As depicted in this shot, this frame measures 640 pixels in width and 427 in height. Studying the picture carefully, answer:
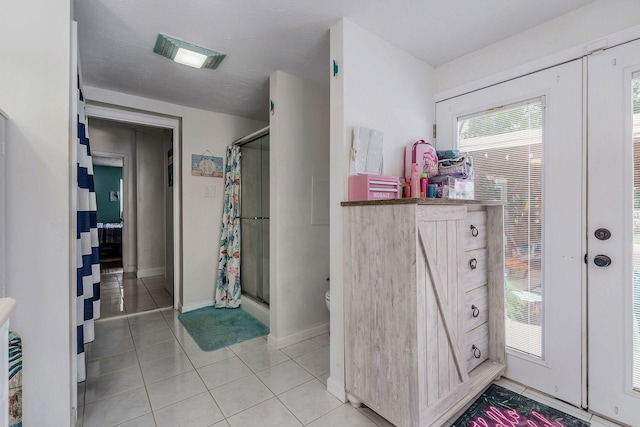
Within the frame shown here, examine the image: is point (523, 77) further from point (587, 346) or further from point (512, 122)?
point (587, 346)

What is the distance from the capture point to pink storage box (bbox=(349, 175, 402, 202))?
1.60 meters

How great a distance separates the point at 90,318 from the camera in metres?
1.95

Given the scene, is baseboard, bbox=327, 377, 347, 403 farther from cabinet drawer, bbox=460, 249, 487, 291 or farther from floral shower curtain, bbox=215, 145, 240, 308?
floral shower curtain, bbox=215, 145, 240, 308

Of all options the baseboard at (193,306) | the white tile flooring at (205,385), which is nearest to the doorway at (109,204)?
the baseboard at (193,306)

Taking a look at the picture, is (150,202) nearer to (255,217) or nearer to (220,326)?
(255,217)

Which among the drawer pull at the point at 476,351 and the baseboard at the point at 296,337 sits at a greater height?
the drawer pull at the point at 476,351

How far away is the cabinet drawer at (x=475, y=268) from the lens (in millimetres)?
1789

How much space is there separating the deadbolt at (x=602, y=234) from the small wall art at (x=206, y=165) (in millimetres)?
3306

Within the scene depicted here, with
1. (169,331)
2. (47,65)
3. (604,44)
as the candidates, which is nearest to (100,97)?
(47,65)

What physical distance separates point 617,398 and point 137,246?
572cm

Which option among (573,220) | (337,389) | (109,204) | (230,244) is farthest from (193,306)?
(109,204)

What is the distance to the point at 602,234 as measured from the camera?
1.54 meters

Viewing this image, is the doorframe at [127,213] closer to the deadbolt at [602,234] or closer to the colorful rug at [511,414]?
the colorful rug at [511,414]

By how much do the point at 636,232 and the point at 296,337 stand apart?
7.50 ft
